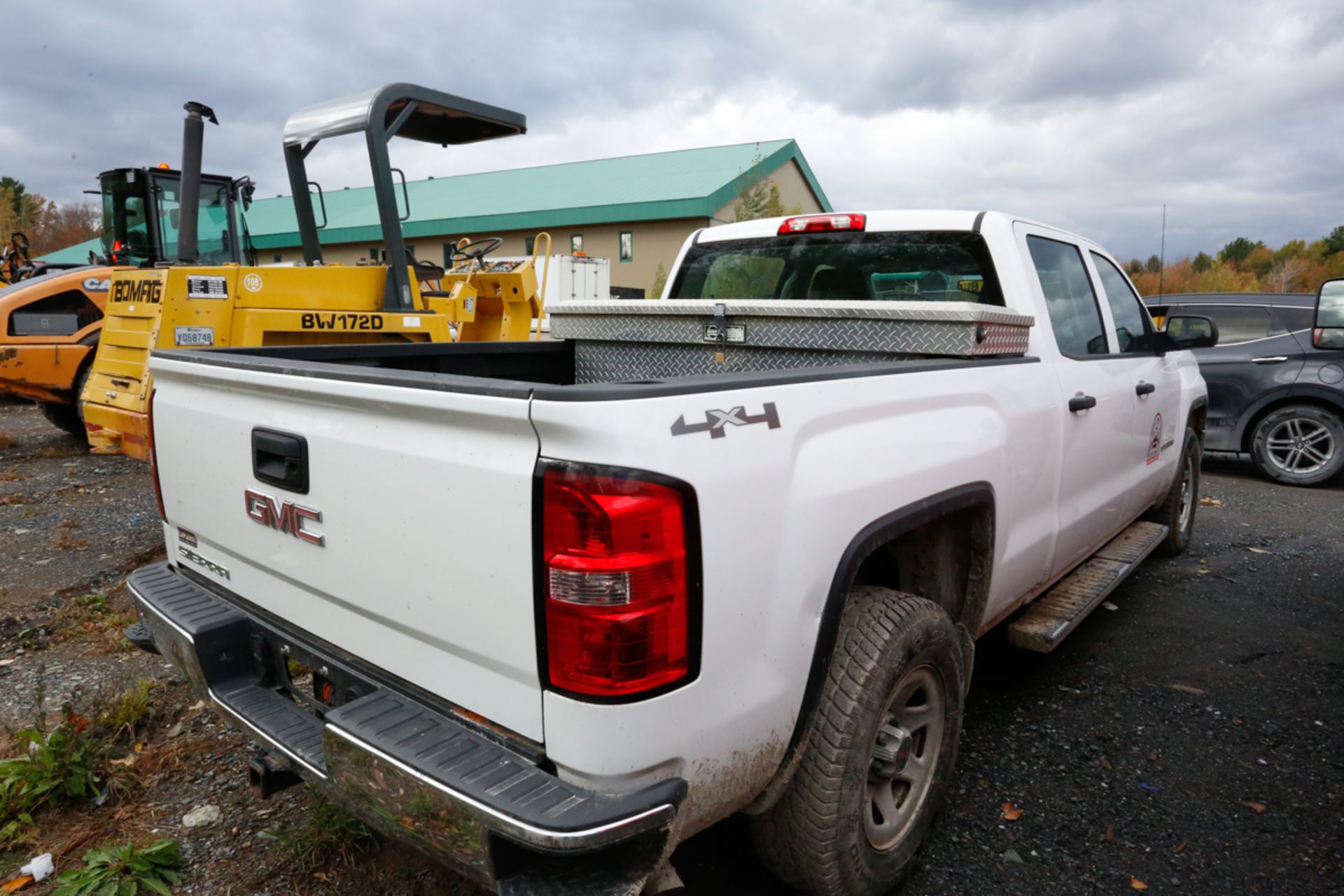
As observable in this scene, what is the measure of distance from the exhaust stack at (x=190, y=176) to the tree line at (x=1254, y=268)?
18.8m

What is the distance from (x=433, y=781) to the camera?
5.39ft

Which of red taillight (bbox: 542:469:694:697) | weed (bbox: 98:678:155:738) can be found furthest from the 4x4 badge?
weed (bbox: 98:678:155:738)

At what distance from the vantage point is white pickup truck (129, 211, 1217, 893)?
1.61 meters

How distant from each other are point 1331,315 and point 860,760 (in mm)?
4206

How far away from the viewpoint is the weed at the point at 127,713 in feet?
10.6

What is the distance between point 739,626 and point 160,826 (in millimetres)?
2216

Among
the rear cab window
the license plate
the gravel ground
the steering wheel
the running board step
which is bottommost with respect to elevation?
the gravel ground

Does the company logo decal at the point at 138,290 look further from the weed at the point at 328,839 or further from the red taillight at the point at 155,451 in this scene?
the weed at the point at 328,839

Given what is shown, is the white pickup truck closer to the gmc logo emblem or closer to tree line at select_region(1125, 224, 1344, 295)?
the gmc logo emblem

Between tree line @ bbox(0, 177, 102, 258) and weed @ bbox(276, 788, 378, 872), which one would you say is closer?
weed @ bbox(276, 788, 378, 872)

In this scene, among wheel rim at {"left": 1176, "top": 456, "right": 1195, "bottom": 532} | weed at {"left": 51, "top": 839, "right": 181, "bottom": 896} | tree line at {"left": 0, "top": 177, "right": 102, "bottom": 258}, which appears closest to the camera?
weed at {"left": 51, "top": 839, "right": 181, "bottom": 896}

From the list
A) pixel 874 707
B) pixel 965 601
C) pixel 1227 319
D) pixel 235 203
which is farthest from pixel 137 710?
pixel 1227 319

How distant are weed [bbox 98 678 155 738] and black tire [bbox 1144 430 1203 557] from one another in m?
5.34

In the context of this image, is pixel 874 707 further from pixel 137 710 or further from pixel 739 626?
pixel 137 710
